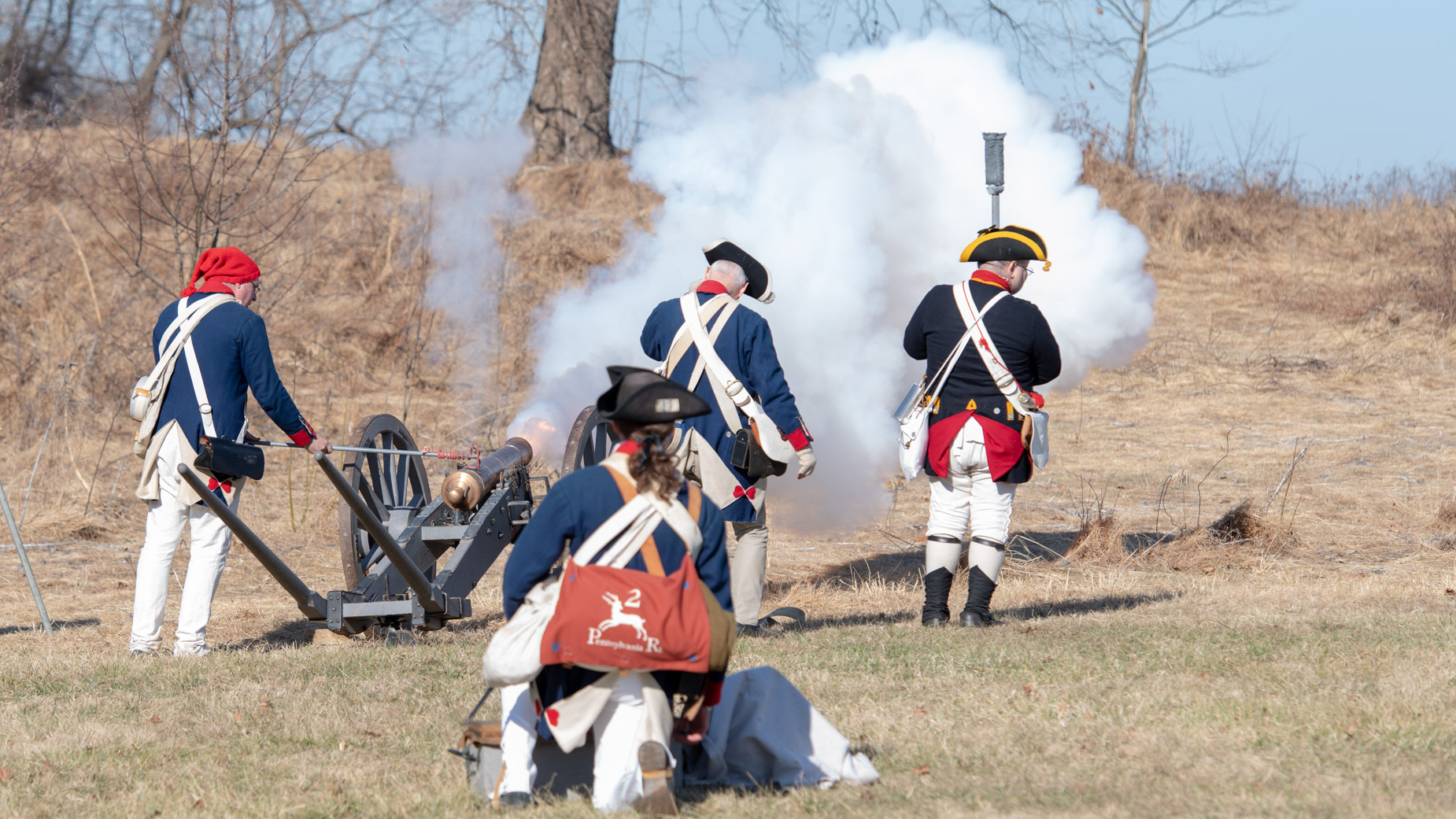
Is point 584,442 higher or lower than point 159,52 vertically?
lower

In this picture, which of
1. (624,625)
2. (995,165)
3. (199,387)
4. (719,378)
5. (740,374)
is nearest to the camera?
(624,625)

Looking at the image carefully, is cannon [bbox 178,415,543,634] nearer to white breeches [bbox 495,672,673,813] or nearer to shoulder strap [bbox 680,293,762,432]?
shoulder strap [bbox 680,293,762,432]

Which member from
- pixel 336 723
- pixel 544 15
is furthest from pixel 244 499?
pixel 336 723

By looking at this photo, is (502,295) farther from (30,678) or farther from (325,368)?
(30,678)

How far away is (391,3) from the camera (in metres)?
12.8

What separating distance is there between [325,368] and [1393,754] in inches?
520

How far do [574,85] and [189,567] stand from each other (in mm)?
11290

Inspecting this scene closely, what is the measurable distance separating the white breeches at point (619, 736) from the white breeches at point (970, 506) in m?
2.92

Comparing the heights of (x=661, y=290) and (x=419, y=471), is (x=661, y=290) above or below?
above

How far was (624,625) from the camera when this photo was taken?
Answer: 3.43 meters

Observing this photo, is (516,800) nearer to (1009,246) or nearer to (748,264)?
(748,264)

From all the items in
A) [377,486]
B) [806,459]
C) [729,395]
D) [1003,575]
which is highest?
[729,395]

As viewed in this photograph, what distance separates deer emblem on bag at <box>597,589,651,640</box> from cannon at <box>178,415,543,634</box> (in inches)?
98.8

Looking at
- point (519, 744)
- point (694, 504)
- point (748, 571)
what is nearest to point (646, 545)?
point (694, 504)
